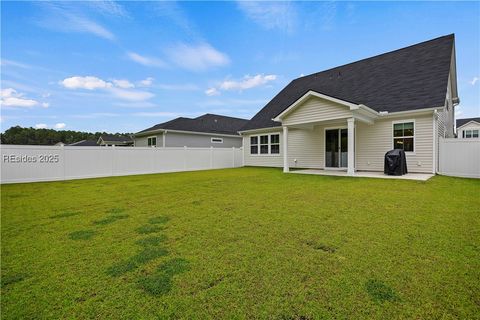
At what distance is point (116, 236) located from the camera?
328cm

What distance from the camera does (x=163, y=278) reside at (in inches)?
84.5

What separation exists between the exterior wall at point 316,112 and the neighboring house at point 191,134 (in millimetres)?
10045

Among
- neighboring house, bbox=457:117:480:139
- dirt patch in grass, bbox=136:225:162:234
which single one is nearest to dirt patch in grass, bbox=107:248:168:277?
dirt patch in grass, bbox=136:225:162:234

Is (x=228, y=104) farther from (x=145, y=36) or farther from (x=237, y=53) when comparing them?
(x=145, y=36)

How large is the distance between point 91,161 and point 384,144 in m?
14.4

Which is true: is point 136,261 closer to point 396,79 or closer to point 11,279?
point 11,279

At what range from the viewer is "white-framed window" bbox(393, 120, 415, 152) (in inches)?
384

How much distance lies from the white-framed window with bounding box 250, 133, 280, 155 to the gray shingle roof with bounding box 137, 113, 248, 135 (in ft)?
16.4

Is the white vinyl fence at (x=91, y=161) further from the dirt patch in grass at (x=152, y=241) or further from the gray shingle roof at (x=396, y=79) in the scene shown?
the dirt patch in grass at (x=152, y=241)

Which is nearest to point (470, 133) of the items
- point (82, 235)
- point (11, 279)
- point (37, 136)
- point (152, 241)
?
point (152, 241)

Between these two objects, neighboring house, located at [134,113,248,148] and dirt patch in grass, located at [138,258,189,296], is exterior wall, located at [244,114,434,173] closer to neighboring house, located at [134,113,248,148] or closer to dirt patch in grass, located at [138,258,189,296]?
neighboring house, located at [134,113,248,148]

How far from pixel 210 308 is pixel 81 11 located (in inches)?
504

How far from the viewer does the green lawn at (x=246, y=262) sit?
174 cm

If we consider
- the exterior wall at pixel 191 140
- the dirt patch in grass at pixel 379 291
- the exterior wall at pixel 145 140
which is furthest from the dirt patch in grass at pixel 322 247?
the exterior wall at pixel 145 140
